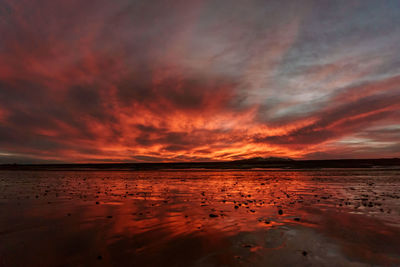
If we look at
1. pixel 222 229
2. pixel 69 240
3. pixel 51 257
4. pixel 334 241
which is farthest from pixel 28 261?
pixel 334 241

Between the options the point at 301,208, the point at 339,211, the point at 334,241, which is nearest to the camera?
the point at 334,241

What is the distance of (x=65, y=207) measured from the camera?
40.5 ft

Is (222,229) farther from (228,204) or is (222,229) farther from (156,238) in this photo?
(228,204)

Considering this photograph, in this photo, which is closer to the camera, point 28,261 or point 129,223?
point 28,261

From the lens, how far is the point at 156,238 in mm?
7285

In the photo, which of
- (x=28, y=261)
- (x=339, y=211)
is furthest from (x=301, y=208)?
(x=28, y=261)

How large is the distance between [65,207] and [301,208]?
13.6 m

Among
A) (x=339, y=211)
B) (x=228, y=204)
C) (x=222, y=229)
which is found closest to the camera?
(x=222, y=229)

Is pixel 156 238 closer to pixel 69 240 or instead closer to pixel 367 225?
pixel 69 240

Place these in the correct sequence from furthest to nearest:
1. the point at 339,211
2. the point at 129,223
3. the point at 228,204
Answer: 1. the point at 228,204
2. the point at 339,211
3. the point at 129,223

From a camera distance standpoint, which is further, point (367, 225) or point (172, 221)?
point (172, 221)

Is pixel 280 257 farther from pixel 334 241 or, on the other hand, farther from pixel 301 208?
pixel 301 208

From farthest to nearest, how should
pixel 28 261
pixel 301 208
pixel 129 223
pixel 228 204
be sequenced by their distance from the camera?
pixel 228 204 < pixel 301 208 < pixel 129 223 < pixel 28 261

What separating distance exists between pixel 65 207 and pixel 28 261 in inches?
Answer: 304
